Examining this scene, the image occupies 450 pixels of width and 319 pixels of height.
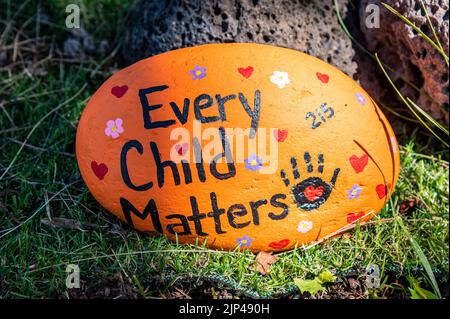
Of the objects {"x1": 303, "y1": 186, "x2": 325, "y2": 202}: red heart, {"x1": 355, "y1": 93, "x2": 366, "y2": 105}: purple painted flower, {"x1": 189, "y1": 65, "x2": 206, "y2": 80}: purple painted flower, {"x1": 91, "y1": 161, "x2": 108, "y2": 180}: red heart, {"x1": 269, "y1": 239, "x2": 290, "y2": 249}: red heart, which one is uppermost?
{"x1": 189, "y1": 65, "x2": 206, "y2": 80}: purple painted flower

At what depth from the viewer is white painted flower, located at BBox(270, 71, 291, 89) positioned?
237cm

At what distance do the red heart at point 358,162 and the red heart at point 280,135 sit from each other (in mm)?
306

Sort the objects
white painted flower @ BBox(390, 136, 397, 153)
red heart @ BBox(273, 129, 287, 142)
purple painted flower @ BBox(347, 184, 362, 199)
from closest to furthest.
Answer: red heart @ BBox(273, 129, 287, 142) < purple painted flower @ BBox(347, 184, 362, 199) < white painted flower @ BBox(390, 136, 397, 153)

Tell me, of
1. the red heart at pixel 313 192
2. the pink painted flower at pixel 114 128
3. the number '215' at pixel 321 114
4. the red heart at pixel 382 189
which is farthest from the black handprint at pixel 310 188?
the pink painted flower at pixel 114 128

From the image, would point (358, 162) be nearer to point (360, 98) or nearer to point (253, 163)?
point (360, 98)

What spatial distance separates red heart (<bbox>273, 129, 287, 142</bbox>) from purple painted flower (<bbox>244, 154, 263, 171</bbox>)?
112 millimetres

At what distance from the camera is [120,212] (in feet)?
8.06

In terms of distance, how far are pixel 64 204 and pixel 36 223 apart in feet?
0.54

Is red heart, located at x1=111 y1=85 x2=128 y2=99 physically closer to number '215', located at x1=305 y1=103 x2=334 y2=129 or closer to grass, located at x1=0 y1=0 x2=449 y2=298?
grass, located at x1=0 y1=0 x2=449 y2=298

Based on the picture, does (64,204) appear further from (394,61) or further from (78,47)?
(394,61)

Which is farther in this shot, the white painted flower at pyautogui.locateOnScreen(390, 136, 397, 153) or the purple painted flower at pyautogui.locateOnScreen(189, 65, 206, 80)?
the white painted flower at pyautogui.locateOnScreen(390, 136, 397, 153)

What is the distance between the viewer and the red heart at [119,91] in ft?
7.98

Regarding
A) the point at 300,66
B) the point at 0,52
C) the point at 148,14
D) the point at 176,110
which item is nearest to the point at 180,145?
the point at 176,110

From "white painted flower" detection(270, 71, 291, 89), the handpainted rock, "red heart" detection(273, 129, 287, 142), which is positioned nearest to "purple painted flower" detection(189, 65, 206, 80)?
the handpainted rock
